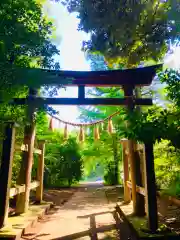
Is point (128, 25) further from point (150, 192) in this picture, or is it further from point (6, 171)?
point (6, 171)

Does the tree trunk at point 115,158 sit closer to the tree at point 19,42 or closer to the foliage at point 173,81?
the tree at point 19,42

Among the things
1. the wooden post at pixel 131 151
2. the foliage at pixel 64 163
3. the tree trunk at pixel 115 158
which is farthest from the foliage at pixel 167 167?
the foliage at pixel 64 163

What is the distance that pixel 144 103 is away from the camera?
633 cm

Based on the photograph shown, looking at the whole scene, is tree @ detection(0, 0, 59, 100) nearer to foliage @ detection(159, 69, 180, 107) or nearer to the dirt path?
foliage @ detection(159, 69, 180, 107)

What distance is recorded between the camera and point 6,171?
5.06 metres

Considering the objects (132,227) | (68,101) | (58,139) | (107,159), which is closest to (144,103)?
(68,101)

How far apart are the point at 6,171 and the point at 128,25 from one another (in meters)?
4.76

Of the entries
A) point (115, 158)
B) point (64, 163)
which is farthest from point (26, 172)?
point (115, 158)

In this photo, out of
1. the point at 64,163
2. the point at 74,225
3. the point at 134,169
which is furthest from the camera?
the point at 64,163

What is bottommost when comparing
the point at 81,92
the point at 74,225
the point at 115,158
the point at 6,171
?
the point at 74,225

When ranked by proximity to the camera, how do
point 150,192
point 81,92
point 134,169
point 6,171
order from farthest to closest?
point 81,92 → point 134,169 → point 6,171 → point 150,192

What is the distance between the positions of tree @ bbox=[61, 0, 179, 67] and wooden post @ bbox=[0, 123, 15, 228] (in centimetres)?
356

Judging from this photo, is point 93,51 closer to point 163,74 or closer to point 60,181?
point 163,74

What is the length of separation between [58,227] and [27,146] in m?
2.39
